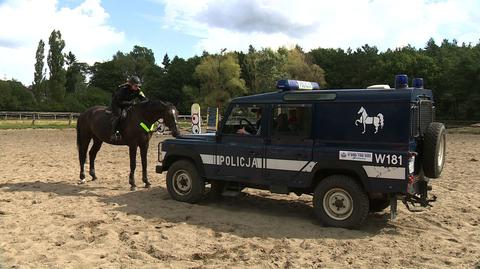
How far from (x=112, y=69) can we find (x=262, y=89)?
169ft

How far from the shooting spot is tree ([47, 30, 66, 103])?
2980 inches

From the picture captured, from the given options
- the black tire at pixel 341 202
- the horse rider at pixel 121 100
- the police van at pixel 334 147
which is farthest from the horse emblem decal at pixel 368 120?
the horse rider at pixel 121 100

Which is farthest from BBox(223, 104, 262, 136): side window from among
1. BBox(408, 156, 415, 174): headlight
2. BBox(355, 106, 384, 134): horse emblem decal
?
BBox(408, 156, 415, 174): headlight

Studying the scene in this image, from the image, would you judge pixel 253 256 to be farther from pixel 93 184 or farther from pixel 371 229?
pixel 93 184

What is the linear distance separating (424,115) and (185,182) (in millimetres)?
4431

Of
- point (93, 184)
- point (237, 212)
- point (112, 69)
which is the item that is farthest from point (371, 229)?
point (112, 69)

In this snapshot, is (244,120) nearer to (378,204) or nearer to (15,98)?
(378,204)

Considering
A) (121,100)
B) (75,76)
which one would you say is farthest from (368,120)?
(75,76)

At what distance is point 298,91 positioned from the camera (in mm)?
7875

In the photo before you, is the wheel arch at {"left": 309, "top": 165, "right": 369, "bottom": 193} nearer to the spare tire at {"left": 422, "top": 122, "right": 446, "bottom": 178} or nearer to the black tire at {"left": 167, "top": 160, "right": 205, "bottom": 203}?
the spare tire at {"left": 422, "top": 122, "right": 446, "bottom": 178}

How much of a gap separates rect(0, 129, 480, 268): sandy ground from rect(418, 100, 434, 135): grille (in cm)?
159

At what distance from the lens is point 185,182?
908 centimetres

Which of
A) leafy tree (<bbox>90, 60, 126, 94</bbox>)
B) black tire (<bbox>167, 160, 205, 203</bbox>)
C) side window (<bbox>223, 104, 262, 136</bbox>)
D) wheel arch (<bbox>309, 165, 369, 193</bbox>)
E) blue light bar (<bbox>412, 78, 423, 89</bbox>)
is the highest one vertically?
leafy tree (<bbox>90, 60, 126, 94</bbox>)

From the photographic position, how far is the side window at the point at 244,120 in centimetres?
820
